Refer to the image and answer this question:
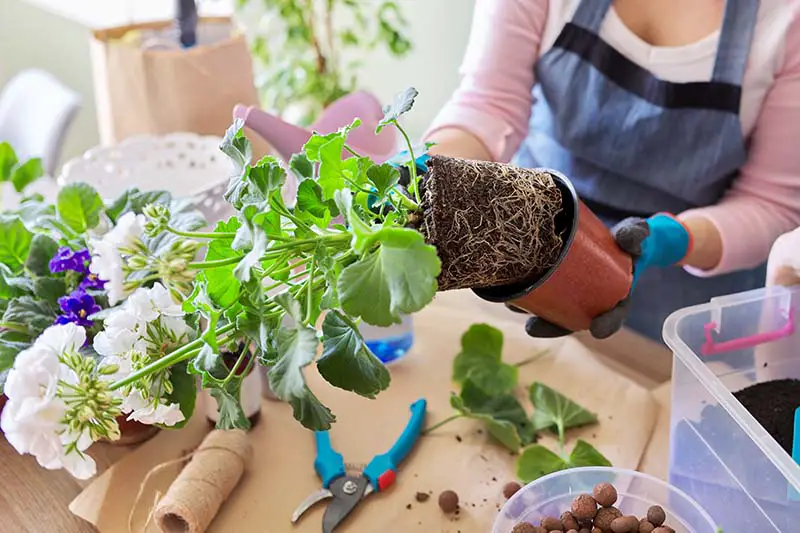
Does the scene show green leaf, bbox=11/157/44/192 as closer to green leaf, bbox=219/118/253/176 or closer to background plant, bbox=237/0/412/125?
green leaf, bbox=219/118/253/176

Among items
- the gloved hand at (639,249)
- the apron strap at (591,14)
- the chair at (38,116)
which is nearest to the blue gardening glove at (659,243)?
the gloved hand at (639,249)

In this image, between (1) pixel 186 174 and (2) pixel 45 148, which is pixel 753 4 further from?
(2) pixel 45 148

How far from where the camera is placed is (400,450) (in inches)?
26.3

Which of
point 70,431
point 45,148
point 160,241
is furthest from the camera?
point 45,148

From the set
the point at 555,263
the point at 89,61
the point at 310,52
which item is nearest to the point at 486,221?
the point at 555,263

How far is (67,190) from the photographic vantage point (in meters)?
0.65

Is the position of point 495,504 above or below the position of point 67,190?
below

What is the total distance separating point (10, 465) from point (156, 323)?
29cm

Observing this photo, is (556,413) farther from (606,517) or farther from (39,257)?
(39,257)

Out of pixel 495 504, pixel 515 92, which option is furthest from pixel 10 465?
pixel 515 92

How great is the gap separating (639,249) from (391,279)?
0.33m

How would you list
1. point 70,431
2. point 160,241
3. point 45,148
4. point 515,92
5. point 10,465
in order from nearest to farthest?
point 70,431 → point 160,241 → point 10,465 → point 515,92 → point 45,148

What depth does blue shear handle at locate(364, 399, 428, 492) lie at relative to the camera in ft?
2.10

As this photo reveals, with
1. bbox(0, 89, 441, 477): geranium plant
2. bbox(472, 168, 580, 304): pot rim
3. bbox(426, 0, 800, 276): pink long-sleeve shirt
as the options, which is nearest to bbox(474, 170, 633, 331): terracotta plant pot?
bbox(472, 168, 580, 304): pot rim
